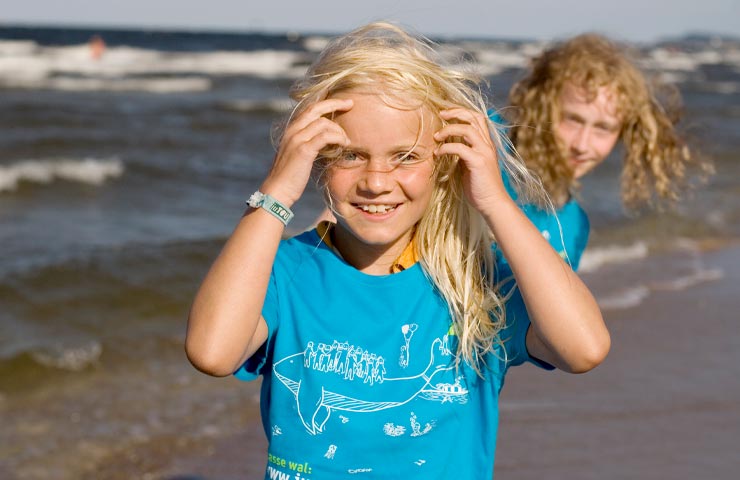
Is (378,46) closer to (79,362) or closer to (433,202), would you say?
(433,202)

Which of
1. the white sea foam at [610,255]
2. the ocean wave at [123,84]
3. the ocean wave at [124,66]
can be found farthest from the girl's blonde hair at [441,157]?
the ocean wave at [124,66]

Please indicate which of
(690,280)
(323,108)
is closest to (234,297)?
(323,108)

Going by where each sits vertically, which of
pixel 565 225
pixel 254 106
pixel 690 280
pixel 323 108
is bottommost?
pixel 254 106

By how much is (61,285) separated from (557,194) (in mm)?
4570

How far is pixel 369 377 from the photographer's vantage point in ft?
6.79

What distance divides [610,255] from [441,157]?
6538mm

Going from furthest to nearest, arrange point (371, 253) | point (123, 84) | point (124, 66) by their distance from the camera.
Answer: point (124, 66) → point (123, 84) → point (371, 253)

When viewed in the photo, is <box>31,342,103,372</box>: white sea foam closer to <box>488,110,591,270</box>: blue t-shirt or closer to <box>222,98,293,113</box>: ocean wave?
<box>488,110,591,270</box>: blue t-shirt

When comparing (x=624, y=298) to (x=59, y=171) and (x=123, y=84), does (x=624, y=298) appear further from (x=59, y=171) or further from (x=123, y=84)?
(x=123, y=84)

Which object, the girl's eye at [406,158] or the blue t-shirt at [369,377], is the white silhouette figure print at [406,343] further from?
the girl's eye at [406,158]

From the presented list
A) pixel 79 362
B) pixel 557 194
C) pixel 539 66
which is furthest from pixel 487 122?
pixel 79 362

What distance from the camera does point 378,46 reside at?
2.10 m

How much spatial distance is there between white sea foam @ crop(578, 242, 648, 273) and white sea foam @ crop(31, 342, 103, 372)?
4.03m

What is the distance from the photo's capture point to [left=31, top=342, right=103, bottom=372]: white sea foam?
18.0 feet
